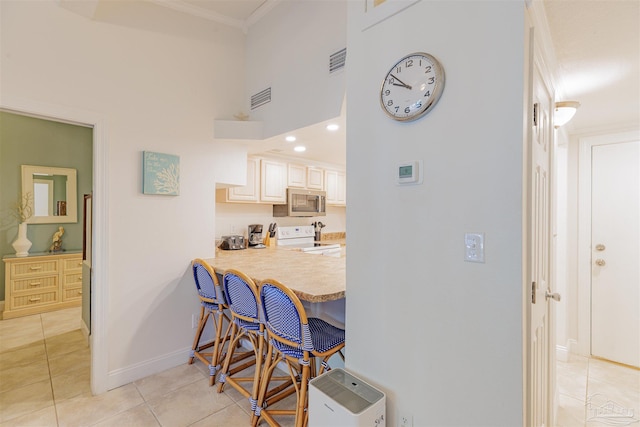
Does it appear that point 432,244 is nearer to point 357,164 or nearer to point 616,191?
point 357,164

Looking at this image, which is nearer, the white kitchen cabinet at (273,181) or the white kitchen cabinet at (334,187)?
the white kitchen cabinet at (273,181)

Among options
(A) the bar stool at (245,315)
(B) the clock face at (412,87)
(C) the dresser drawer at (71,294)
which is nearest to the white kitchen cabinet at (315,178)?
(A) the bar stool at (245,315)

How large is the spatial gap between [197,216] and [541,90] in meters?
2.71

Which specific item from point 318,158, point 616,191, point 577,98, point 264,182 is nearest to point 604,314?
point 616,191

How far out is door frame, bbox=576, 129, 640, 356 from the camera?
303 centimetres

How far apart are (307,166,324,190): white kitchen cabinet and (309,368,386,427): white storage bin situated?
3456 millimetres

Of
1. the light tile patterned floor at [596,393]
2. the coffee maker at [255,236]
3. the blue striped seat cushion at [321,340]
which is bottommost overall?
the light tile patterned floor at [596,393]

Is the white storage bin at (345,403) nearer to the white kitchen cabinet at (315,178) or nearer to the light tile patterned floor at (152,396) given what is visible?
the light tile patterned floor at (152,396)

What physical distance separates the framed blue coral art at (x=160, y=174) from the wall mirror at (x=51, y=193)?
3.09m

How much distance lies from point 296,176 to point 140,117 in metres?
2.30

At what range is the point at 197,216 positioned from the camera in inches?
113

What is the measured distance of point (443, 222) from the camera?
1269mm

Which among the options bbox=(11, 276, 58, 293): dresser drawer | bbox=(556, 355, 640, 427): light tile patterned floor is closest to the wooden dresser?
bbox=(11, 276, 58, 293): dresser drawer

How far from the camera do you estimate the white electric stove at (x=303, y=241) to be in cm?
452
